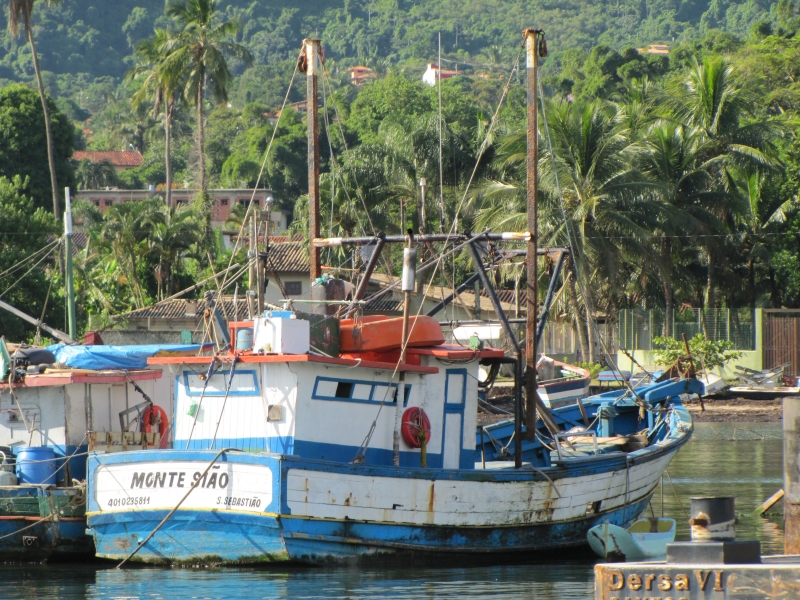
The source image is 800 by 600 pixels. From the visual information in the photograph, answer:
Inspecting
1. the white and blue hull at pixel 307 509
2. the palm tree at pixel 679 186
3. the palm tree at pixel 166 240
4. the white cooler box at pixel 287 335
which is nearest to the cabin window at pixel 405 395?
the white and blue hull at pixel 307 509

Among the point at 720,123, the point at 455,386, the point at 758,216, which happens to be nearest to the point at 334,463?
the point at 455,386

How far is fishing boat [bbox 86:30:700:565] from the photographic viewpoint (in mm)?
14930

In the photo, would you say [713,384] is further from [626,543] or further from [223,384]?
[223,384]

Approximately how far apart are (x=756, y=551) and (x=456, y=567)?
7910 mm

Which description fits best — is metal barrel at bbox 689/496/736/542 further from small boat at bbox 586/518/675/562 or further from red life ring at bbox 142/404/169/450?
red life ring at bbox 142/404/169/450

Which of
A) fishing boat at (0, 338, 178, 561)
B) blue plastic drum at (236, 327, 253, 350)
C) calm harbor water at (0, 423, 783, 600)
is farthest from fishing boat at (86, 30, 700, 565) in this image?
fishing boat at (0, 338, 178, 561)

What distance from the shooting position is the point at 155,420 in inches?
731

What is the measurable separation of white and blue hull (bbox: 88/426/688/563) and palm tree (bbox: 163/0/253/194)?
45480 mm

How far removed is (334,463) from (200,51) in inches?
1944

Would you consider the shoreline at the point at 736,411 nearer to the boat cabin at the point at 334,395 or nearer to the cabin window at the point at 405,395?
the boat cabin at the point at 334,395

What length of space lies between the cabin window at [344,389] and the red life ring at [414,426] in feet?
2.98

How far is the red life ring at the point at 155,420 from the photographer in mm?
18500

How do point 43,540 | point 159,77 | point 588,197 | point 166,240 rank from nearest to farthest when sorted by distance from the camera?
point 43,540
point 588,197
point 166,240
point 159,77

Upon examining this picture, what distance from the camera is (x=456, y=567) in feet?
50.6
